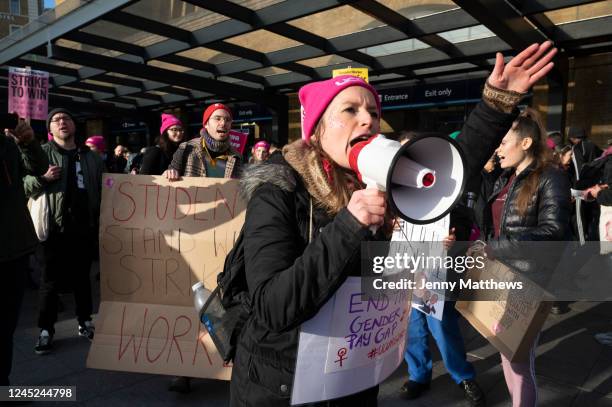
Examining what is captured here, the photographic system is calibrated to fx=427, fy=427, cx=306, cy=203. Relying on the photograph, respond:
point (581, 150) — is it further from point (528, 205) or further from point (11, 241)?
point (11, 241)

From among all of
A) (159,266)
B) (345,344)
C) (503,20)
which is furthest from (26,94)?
(503,20)

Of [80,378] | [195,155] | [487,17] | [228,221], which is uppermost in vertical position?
[487,17]

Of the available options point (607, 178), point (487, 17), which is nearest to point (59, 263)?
point (607, 178)

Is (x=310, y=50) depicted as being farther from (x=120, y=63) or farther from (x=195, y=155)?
(x=195, y=155)

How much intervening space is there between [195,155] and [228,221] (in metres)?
0.91

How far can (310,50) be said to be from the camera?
8102 millimetres

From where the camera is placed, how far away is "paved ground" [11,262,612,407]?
8.87 feet

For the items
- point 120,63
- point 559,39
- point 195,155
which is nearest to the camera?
point 195,155

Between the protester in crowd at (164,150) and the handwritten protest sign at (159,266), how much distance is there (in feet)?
5.07

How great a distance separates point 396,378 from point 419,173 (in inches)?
98.1

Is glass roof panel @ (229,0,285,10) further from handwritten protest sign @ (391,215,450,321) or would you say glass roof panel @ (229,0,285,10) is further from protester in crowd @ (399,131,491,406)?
handwritten protest sign @ (391,215,450,321)

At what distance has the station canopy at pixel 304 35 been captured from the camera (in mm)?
6203

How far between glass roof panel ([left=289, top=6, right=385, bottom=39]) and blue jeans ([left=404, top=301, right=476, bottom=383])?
6039mm

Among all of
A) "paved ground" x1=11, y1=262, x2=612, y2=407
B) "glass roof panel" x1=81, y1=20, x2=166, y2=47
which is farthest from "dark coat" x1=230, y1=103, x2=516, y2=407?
"glass roof panel" x1=81, y1=20, x2=166, y2=47
